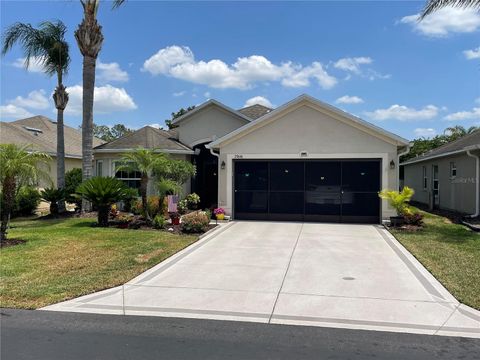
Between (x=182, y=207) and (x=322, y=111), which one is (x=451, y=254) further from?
(x=182, y=207)

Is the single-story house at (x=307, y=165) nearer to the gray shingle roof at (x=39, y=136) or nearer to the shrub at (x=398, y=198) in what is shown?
the shrub at (x=398, y=198)

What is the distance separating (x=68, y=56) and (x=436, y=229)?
17.0 meters

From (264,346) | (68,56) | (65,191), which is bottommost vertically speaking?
(264,346)

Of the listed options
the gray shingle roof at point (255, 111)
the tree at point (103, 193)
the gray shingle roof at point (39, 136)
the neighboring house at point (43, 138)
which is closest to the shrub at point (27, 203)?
the neighboring house at point (43, 138)

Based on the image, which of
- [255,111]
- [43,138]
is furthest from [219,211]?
[43,138]

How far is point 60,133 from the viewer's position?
1961 centimetres

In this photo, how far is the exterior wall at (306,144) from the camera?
1641 centimetres

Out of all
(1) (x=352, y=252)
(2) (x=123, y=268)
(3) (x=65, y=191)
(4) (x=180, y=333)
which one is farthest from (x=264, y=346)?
(3) (x=65, y=191)

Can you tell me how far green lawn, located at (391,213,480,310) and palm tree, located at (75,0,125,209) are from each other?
12.2 meters

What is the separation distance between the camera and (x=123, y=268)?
9.13 m

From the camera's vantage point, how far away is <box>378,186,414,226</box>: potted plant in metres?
15.1

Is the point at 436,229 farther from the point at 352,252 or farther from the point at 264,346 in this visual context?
the point at 264,346

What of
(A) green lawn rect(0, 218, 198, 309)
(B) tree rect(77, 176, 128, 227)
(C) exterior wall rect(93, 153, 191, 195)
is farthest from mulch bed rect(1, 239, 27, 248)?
(C) exterior wall rect(93, 153, 191, 195)

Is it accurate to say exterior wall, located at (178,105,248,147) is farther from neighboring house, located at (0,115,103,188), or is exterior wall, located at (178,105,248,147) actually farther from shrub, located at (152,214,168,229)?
neighboring house, located at (0,115,103,188)
